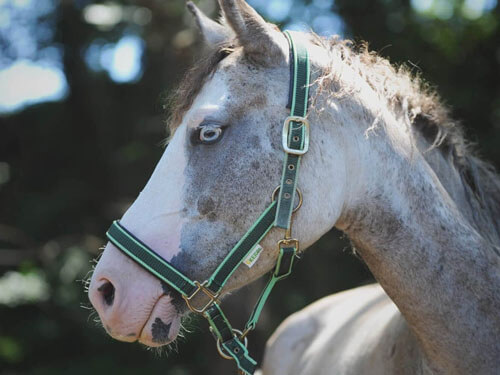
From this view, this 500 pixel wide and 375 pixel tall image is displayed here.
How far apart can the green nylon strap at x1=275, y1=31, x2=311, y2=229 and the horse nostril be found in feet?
2.01

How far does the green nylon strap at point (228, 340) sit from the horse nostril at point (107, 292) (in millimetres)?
335

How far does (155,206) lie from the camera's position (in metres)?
1.93

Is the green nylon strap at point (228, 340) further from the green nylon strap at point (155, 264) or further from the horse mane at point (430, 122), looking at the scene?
the horse mane at point (430, 122)

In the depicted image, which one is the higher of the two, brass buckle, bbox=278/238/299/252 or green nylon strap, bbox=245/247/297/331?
brass buckle, bbox=278/238/299/252

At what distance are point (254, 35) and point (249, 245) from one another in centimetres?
77

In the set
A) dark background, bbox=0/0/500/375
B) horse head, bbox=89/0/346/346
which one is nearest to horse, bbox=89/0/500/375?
horse head, bbox=89/0/346/346

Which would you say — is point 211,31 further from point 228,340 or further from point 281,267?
point 228,340

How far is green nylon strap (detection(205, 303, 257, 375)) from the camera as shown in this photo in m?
2.00

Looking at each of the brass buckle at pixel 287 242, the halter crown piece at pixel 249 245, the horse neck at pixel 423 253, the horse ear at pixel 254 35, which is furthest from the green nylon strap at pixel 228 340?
the horse ear at pixel 254 35

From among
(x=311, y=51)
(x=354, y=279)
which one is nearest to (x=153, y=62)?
(x=354, y=279)

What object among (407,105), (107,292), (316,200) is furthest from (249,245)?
(407,105)

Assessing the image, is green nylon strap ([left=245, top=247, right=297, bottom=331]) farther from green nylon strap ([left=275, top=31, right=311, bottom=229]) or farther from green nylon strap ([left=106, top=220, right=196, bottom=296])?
green nylon strap ([left=106, top=220, right=196, bottom=296])

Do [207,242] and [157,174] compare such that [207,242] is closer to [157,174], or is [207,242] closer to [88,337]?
[157,174]

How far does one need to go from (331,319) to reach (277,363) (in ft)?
1.54
